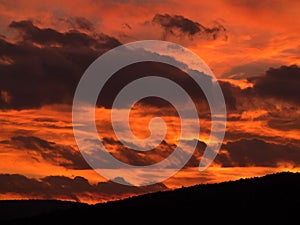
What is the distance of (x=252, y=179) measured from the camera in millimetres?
104188

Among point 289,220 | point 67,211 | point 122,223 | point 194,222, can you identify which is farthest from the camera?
point 67,211

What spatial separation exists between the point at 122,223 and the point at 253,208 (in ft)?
60.5

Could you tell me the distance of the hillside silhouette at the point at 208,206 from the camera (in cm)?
8088

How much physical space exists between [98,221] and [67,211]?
13.3m

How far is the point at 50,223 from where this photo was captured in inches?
3802

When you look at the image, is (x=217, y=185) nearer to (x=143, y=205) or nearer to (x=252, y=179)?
(x=252, y=179)

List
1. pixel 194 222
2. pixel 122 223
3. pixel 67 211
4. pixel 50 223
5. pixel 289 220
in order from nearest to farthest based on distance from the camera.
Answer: pixel 289 220, pixel 194 222, pixel 122 223, pixel 50 223, pixel 67 211

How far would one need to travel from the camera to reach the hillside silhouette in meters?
80.9

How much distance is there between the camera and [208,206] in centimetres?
8944

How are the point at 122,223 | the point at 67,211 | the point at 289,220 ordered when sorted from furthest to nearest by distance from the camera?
1. the point at 67,211
2. the point at 122,223
3. the point at 289,220

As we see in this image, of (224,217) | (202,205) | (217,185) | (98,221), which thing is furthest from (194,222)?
(217,185)

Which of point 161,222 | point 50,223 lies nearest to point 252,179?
point 161,222

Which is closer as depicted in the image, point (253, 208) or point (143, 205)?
point (253, 208)

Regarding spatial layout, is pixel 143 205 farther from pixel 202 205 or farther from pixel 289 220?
pixel 289 220
